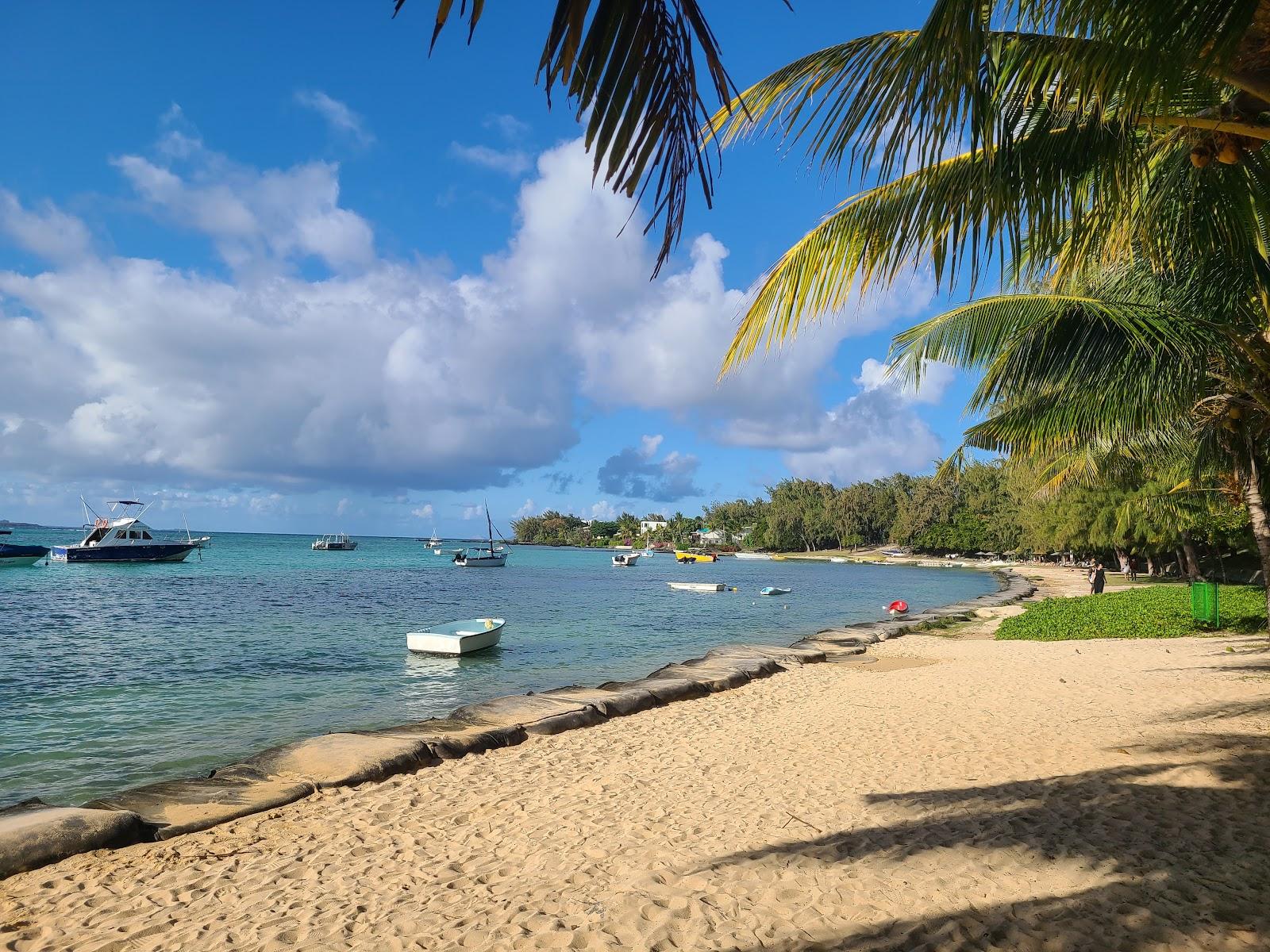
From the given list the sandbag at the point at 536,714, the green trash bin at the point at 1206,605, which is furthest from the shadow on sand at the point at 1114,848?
the green trash bin at the point at 1206,605

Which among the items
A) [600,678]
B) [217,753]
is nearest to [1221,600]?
[600,678]

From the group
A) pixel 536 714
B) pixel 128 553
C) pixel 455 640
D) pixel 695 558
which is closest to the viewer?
Result: pixel 536 714

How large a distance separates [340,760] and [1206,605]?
18427 mm

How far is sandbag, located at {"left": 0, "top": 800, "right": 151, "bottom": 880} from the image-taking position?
5207 mm

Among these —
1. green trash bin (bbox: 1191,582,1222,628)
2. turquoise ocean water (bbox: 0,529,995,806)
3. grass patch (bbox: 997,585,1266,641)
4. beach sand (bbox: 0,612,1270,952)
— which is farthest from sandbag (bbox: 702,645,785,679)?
green trash bin (bbox: 1191,582,1222,628)

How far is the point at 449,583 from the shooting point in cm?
5234

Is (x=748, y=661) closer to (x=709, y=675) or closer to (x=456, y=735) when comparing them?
(x=709, y=675)

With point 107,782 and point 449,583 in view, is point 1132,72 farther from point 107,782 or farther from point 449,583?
point 449,583

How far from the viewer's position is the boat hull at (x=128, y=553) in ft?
171

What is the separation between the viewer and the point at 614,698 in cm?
1091

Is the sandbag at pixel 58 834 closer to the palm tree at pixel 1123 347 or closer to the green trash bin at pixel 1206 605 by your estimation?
the palm tree at pixel 1123 347

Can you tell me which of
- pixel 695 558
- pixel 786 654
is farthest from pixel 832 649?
pixel 695 558

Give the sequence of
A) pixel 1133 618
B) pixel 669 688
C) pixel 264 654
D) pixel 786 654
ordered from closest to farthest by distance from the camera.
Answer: pixel 669 688 → pixel 786 654 → pixel 264 654 → pixel 1133 618

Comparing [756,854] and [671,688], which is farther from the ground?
[756,854]
